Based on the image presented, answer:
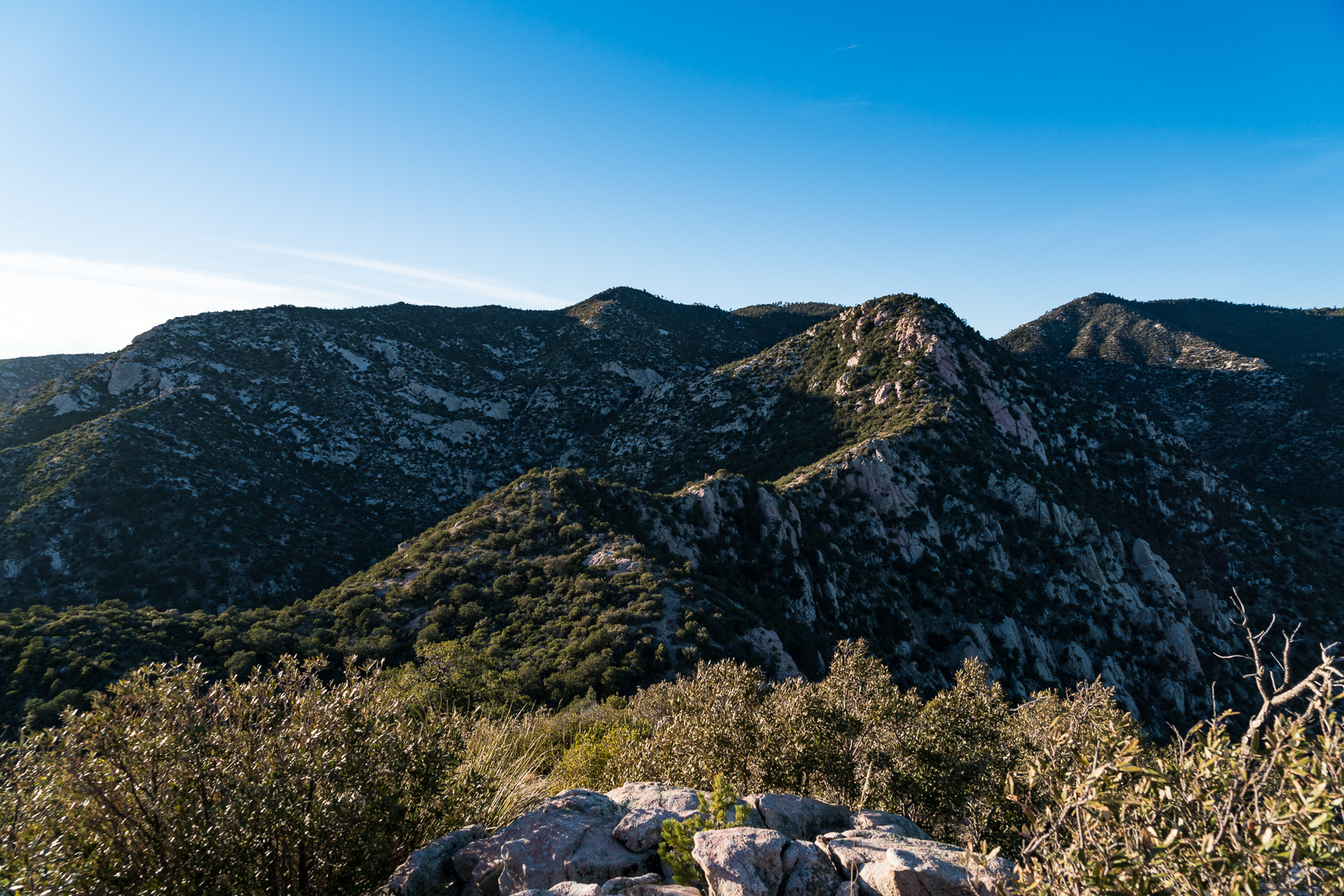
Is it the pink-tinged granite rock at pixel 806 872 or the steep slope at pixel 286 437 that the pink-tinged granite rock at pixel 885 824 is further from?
the steep slope at pixel 286 437

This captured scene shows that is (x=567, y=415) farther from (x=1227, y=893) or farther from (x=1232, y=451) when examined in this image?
(x=1232, y=451)

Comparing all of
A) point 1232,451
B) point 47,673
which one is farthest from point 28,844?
point 1232,451

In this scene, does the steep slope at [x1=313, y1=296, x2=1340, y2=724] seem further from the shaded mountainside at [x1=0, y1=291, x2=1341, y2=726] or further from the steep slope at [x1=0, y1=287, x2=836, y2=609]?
the steep slope at [x1=0, y1=287, x2=836, y2=609]

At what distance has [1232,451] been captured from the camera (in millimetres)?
66000

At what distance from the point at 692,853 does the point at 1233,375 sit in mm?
105265

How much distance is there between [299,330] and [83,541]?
138ft

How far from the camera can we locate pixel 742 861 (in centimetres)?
517

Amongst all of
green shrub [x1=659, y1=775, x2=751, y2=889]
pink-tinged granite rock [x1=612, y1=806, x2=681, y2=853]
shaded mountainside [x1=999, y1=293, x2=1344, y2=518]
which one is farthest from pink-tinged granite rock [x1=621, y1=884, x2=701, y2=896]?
shaded mountainside [x1=999, y1=293, x2=1344, y2=518]

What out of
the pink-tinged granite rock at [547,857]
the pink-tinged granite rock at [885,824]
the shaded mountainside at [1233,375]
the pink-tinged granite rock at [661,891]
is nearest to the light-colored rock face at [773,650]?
the pink-tinged granite rock at [885,824]

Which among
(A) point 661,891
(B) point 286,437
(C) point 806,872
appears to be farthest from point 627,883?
(B) point 286,437

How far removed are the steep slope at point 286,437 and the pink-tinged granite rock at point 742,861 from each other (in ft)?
145

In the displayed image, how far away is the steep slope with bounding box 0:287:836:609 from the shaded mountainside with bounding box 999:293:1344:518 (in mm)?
61557

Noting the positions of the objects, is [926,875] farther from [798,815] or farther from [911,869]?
[798,815]

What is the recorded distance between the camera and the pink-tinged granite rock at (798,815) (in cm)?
645
